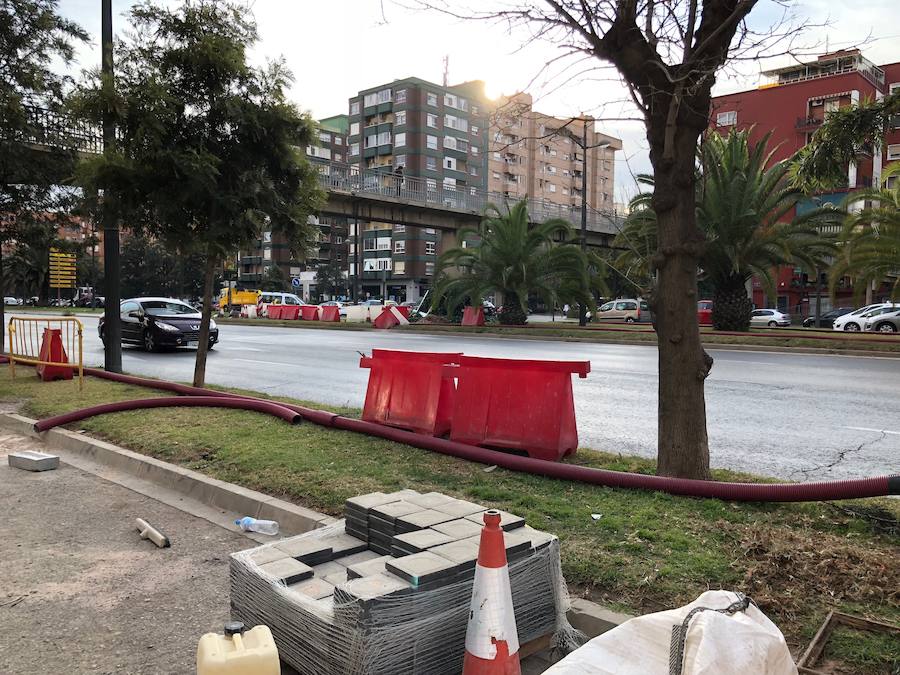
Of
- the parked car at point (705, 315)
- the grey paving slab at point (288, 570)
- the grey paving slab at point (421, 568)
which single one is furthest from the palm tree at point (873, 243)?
the grey paving slab at point (288, 570)

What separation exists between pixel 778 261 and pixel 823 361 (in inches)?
321

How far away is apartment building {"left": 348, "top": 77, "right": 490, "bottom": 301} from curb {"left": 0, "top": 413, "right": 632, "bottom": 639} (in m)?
76.9

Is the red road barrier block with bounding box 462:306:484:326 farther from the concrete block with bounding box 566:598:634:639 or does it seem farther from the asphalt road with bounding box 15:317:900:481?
the concrete block with bounding box 566:598:634:639

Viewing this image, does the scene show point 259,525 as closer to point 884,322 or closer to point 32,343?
point 32,343

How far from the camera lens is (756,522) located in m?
4.24

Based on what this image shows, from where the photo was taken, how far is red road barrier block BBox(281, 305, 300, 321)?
4059 centimetres

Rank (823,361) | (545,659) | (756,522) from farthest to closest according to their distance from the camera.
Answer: (823,361)
(756,522)
(545,659)

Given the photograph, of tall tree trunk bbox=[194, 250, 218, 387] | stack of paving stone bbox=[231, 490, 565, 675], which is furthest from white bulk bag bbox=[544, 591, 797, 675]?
tall tree trunk bbox=[194, 250, 218, 387]

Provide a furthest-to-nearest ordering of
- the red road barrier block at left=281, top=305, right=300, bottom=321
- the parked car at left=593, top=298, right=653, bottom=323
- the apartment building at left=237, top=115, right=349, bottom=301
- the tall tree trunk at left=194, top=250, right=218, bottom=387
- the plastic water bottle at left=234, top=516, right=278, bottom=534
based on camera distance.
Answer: the apartment building at left=237, top=115, right=349, bottom=301 < the parked car at left=593, top=298, right=653, bottom=323 < the red road barrier block at left=281, top=305, right=300, bottom=321 < the tall tree trunk at left=194, top=250, right=218, bottom=387 < the plastic water bottle at left=234, top=516, right=278, bottom=534

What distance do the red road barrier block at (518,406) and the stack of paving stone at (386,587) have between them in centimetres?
242

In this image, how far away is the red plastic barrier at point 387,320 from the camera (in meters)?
32.6

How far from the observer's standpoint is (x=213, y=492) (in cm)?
554

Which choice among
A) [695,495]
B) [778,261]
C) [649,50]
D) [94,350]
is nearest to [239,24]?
[649,50]

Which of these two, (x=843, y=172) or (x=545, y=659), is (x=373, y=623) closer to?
(x=545, y=659)
